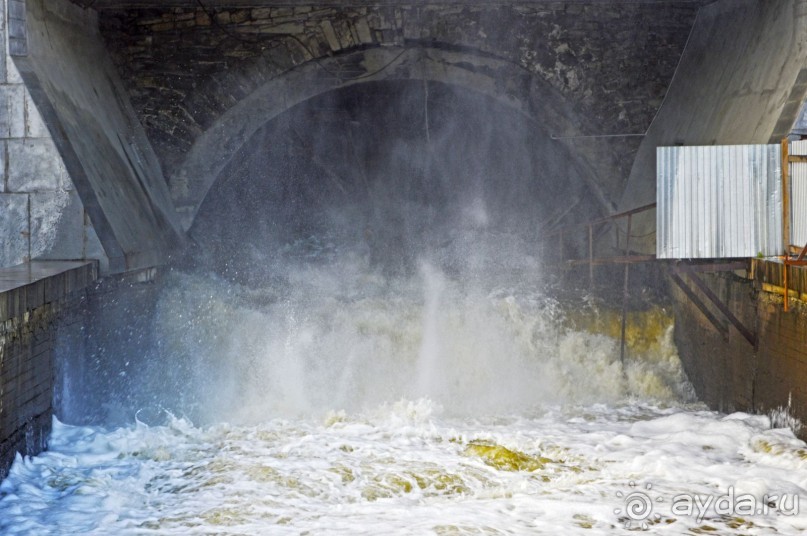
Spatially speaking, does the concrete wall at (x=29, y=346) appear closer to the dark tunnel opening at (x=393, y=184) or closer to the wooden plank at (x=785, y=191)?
the dark tunnel opening at (x=393, y=184)

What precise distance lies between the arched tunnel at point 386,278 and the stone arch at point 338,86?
40 mm

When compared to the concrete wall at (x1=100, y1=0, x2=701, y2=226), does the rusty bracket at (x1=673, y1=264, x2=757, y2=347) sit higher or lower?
lower

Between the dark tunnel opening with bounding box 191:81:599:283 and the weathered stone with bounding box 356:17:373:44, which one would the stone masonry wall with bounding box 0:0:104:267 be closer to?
the dark tunnel opening with bounding box 191:81:599:283

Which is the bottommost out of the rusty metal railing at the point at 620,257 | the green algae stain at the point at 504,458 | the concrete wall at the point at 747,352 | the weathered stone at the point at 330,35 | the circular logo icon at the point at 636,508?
the circular logo icon at the point at 636,508

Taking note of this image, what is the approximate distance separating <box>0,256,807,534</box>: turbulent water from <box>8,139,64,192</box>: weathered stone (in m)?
2.31

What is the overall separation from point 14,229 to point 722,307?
701 cm

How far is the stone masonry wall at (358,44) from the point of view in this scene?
10648 mm

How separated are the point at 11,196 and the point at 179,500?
3704mm

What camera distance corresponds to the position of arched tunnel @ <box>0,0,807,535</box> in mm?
6734

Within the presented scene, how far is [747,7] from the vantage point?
9688mm

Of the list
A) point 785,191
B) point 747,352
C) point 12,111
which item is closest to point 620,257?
point 747,352

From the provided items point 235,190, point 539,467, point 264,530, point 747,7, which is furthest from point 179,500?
point 747,7

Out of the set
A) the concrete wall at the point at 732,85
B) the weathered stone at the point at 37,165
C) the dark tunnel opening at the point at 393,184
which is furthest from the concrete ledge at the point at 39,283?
the concrete wall at the point at 732,85

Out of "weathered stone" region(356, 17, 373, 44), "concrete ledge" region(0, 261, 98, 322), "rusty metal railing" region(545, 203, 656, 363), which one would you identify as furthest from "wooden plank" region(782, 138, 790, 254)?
"concrete ledge" region(0, 261, 98, 322)
